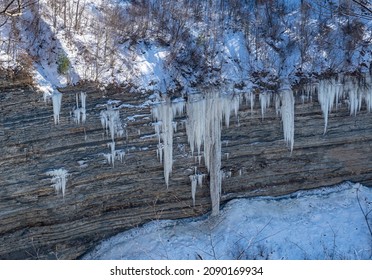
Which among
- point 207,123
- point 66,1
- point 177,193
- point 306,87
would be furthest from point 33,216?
point 306,87

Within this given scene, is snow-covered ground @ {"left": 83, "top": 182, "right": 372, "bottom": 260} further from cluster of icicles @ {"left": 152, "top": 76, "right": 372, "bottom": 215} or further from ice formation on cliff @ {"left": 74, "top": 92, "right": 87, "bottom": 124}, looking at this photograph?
ice formation on cliff @ {"left": 74, "top": 92, "right": 87, "bottom": 124}

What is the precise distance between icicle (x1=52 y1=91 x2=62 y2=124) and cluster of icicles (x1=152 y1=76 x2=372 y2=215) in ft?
7.43

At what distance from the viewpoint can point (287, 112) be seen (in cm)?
1127

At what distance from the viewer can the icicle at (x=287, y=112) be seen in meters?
11.2

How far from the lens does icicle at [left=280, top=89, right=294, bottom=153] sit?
441 inches

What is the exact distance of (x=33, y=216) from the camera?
9820mm

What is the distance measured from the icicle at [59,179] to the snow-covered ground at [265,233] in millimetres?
1853

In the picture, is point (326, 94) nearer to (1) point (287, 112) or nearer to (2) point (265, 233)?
(1) point (287, 112)

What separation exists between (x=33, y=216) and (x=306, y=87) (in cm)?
770

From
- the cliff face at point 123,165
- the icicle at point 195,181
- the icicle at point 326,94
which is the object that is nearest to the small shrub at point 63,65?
the cliff face at point 123,165

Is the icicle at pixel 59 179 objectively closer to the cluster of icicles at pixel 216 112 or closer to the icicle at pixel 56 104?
the icicle at pixel 56 104

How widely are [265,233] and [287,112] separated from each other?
325 centimetres

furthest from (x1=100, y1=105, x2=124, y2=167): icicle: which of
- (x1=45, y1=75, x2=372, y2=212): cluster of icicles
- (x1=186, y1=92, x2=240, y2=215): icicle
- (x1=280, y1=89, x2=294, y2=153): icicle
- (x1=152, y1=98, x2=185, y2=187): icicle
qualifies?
(x1=280, y1=89, x2=294, y2=153): icicle

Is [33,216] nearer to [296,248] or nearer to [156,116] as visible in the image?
[156,116]
